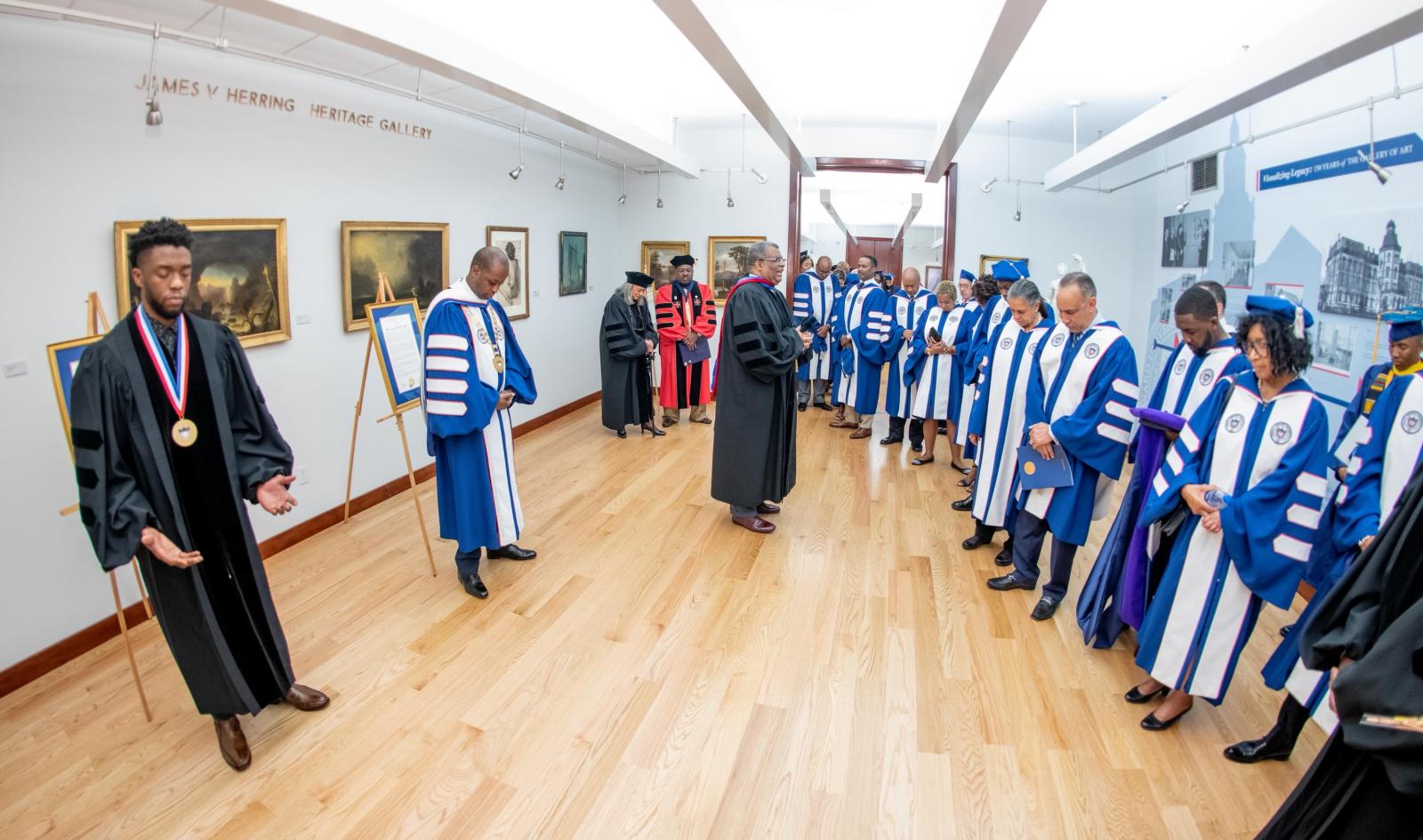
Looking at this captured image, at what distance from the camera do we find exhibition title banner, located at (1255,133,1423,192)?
14.0ft

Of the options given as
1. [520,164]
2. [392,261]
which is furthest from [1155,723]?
[520,164]

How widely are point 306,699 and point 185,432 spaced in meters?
1.28

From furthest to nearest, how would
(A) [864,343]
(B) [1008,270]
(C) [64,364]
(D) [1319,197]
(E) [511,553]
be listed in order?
(A) [864,343], (B) [1008,270], (D) [1319,197], (E) [511,553], (C) [64,364]

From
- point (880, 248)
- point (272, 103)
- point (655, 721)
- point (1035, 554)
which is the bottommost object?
point (655, 721)

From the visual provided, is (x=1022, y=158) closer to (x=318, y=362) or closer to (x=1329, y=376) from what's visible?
(x=1329, y=376)

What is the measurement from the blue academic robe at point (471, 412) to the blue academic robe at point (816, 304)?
5895 mm

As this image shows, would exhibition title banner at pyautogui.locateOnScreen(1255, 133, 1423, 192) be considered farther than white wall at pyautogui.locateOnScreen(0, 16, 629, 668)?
Yes

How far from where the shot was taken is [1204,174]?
6.98 m

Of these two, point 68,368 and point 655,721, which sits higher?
point 68,368

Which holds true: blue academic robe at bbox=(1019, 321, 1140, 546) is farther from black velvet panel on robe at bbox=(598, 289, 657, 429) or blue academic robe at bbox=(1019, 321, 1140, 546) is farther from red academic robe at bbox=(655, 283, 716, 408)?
red academic robe at bbox=(655, 283, 716, 408)

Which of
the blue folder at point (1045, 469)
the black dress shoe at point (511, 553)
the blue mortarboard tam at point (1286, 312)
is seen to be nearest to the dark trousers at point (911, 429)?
the blue folder at point (1045, 469)

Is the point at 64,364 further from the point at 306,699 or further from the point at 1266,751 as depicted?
the point at 1266,751

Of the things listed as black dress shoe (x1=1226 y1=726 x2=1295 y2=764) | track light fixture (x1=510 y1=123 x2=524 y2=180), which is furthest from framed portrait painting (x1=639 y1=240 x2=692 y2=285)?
black dress shoe (x1=1226 y1=726 x2=1295 y2=764)

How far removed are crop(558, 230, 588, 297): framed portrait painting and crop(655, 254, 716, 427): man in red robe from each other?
127 cm
